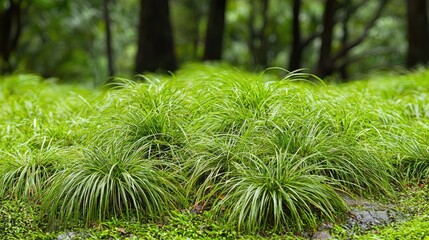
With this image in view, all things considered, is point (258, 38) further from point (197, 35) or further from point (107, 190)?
point (107, 190)

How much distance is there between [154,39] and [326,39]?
193 inches

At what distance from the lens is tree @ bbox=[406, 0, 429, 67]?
11.3m

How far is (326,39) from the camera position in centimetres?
1328

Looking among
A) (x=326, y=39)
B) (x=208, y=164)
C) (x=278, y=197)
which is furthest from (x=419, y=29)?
(x=278, y=197)

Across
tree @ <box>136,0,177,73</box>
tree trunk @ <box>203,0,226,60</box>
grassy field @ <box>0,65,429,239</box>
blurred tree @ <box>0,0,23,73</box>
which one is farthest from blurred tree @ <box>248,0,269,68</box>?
grassy field @ <box>0,65,429,239</box>

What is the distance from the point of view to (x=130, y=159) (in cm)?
377

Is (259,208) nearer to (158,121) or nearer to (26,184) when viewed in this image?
(158,121)

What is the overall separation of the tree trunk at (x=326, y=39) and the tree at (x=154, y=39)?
4.45 m

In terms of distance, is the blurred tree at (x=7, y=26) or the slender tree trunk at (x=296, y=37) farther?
the slender tree trunk at (x=296, y=37)

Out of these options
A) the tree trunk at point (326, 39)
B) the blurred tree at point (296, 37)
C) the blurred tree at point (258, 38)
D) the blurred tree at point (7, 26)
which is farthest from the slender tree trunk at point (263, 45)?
the blurred tree at point (7, 26)

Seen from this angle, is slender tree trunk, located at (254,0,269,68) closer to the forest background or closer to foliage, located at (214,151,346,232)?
the forest background

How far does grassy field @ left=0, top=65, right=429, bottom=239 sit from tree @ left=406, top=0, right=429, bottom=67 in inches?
277

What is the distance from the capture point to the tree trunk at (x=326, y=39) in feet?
42.5

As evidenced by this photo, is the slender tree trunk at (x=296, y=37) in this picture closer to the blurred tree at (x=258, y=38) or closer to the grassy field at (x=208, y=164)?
the blurred tree at (x=258, y=38)
